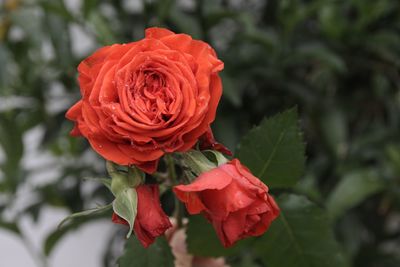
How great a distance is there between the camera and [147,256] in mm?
386

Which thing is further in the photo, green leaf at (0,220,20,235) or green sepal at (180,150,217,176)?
green leaf at (0,220,20,235)

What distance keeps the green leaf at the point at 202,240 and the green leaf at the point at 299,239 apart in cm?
3

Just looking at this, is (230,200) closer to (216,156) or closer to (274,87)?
(216,156)

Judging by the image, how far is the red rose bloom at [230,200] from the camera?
28cm

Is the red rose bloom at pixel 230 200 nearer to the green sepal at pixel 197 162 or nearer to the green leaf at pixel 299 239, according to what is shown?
the green sepal at pixel 197 162

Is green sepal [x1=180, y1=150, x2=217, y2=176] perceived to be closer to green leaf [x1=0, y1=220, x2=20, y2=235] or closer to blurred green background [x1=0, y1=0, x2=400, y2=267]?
blurred green background [x1=0, y1=0, x2=400, y2=267]

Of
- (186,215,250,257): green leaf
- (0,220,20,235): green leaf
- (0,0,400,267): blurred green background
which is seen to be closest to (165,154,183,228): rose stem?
(186,215,250,257): green leaf

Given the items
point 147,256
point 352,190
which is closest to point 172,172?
point 147,256

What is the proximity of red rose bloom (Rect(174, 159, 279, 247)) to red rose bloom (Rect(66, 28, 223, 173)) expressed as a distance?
2 cm

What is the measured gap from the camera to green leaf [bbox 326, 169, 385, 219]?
69 centimetres

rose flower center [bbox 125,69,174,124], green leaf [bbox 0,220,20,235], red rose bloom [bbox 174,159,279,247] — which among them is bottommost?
green leaf [bbox 0,220,20,235]

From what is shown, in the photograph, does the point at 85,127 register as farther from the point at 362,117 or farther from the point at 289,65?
the point at 362,117

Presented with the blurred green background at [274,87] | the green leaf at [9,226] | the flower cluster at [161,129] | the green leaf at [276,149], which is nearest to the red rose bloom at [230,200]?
the flower cluster at [161,129]

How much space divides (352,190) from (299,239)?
1.00ft
